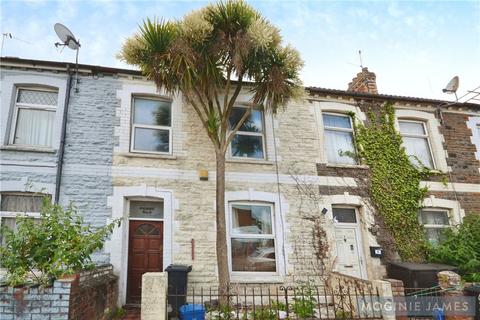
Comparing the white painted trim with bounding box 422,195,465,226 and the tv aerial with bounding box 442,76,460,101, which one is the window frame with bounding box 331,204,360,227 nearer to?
the white painted trim with bounding box 422,195,465,226

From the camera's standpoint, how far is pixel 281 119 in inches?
355

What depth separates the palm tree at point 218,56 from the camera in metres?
6.51

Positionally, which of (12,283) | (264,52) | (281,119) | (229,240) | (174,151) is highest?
(264,52)

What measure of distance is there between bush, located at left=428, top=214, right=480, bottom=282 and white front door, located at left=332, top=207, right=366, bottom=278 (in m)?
1.87

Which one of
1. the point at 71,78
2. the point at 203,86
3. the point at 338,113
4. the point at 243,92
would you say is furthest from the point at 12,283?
the point at 338,113

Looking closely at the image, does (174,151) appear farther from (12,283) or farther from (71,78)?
(12,283)

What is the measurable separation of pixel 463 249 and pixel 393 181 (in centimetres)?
233

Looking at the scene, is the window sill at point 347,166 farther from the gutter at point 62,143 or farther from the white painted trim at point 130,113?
the gutter at point 62,143

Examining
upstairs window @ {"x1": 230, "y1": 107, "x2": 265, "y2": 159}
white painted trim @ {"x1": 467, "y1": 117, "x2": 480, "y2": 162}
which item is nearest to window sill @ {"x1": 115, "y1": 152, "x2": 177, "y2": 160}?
upstairs window @ {"x1": 230, "y1": 107, "x2": 265, "y2": 159}

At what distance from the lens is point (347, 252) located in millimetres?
8438

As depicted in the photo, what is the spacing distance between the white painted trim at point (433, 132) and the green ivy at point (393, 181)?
47cm

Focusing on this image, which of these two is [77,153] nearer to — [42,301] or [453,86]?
[42,301]

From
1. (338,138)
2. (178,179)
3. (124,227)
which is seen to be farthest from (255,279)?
(338,138)

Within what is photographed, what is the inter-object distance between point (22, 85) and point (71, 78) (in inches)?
43.9
